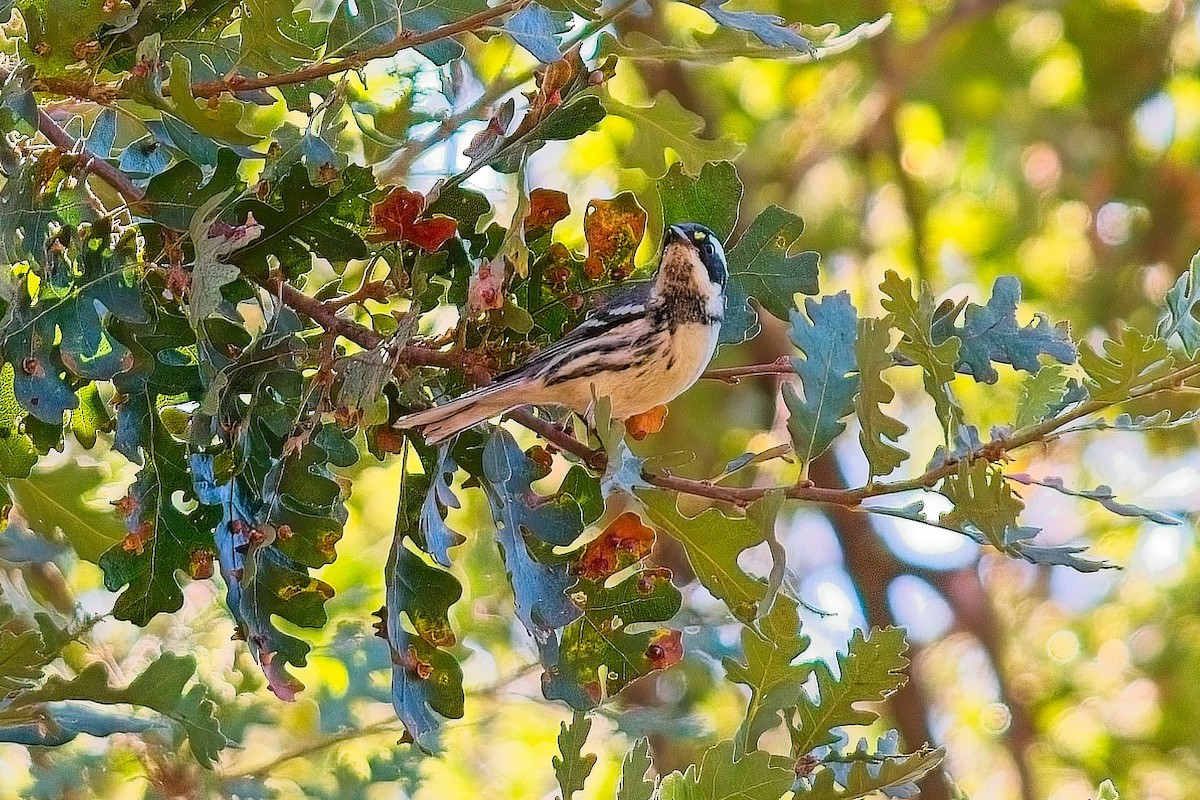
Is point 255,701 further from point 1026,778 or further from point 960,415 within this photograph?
point 1026,778

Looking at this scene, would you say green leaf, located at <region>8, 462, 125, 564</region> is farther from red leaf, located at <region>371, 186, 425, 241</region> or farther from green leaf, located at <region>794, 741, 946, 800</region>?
green leaf, located at <region>794, 741, 946, 800</region>

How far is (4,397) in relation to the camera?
2.94ft

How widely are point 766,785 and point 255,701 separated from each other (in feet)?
3.07

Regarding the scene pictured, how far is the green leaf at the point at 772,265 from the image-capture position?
3.38 ft

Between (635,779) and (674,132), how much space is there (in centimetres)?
56

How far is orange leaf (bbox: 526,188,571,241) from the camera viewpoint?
3.10 feet

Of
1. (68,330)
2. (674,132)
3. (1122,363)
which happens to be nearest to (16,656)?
(68,330)

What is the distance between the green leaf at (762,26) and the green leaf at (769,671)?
406 mm

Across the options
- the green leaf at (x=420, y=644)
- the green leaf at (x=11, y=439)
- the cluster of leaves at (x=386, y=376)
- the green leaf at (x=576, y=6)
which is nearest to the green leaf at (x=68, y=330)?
the cluster of leaves at (x=386, y=376)

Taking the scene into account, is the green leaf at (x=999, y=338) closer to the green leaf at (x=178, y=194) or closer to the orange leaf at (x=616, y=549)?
the orange leaf at (x=616, y=549)

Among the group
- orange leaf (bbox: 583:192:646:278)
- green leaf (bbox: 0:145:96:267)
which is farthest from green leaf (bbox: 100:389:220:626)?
orange leaf (bbox: 583:192:646:278)

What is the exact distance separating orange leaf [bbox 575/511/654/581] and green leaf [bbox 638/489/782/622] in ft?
0.05

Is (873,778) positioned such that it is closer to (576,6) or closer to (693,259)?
(693,259)

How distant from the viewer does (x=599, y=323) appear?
3.31 ft
